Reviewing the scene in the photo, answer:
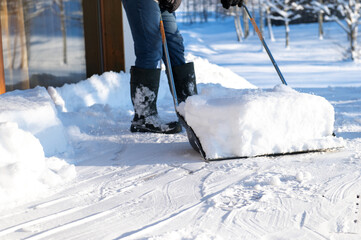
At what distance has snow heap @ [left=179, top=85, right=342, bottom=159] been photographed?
9.11 feet

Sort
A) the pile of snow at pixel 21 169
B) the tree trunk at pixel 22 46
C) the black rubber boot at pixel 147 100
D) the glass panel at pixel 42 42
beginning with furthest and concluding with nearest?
the tree trunk at pixel 22 46, the glass panel at pixel 42 42, the black rubber boot at pixel 147 100, the pile of snow at pixel 21 169

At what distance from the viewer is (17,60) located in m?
5.20

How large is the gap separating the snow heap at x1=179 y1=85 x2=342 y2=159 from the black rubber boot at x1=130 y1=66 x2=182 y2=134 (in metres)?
0.69

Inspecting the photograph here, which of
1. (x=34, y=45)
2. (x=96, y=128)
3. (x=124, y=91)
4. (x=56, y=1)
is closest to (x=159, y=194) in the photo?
(x=96, y=128)

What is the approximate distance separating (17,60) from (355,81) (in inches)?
237

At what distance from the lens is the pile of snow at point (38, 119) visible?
9.65 ft

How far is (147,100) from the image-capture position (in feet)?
12.0

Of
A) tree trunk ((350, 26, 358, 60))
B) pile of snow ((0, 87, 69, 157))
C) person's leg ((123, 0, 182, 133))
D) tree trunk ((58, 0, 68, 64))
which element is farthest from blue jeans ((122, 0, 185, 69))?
tree trunk ((350, 26, 358, 60))

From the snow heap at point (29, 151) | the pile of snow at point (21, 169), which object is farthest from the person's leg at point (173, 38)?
the pile of snow at point (21, 169)

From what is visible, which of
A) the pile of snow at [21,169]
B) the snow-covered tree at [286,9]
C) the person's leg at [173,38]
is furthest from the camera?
the snow-covered tree at [286,9]

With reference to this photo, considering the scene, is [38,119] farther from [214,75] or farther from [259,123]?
[214,75]

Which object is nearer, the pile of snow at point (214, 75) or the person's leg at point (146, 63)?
the person's leg at point (146, 63)

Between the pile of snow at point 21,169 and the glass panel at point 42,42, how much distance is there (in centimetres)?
273

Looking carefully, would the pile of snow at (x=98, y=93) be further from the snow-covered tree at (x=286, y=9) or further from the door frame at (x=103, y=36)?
the snow-covered tree at (x=286, y=9)
